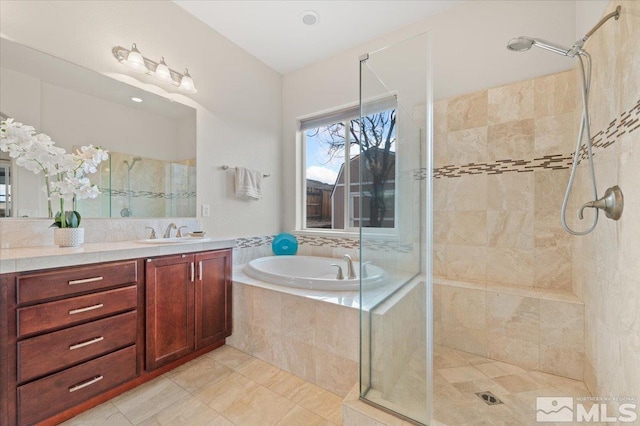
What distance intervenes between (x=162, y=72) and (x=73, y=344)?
75.7 inches

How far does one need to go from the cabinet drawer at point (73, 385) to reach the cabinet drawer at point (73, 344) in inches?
→ 1.7

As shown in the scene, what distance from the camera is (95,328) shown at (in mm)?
1395

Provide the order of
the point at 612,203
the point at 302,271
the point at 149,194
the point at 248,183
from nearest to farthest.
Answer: the point at 612,203 → the point at 149,194 → the point at 248,183 → the point at 302,271

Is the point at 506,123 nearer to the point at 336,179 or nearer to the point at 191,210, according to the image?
the point at 336,179

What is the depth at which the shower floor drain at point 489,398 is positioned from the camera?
53.9 inches

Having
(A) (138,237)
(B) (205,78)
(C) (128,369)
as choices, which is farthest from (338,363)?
(B) (205,78)

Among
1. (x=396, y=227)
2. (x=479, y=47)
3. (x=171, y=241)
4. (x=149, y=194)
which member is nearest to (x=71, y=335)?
(x=171, y=241)

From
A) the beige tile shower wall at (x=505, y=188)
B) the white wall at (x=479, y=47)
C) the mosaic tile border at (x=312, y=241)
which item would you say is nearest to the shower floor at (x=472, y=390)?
the beige tile shower wall at (x=505, y=188)

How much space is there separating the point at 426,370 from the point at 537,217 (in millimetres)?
1479

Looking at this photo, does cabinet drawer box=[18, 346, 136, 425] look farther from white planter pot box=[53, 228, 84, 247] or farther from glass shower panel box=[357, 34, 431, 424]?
glass shower panel box=[357, 34, 431, 424]

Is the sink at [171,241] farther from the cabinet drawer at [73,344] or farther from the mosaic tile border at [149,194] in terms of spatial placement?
the cabinet drawer at [73,344]

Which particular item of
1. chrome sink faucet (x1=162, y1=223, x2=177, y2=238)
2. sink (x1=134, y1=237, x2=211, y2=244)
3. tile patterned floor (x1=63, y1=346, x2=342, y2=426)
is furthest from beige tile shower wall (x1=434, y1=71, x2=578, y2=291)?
chrome sink faucet (x1=162, y1=223, x2=177, y2=238)

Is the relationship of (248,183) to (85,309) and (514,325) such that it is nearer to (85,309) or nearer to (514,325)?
(85,309)

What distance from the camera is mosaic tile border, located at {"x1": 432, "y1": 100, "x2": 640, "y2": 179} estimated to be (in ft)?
3.54
